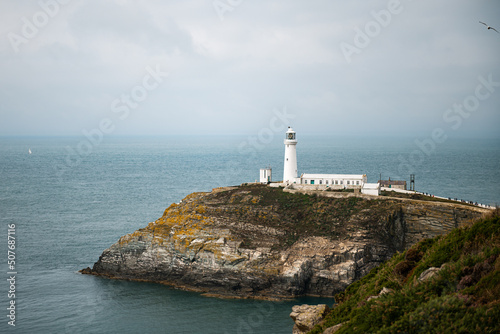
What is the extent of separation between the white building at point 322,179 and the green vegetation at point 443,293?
1175 inches

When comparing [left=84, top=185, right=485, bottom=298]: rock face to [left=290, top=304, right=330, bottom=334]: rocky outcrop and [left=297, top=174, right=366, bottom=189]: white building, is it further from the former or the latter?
[left=290, top=304, right=330, bottom=334]: rocky outcrop

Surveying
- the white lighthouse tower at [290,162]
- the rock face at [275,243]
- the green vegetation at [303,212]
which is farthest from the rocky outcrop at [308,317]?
the white lighthouse tower at [290,162]

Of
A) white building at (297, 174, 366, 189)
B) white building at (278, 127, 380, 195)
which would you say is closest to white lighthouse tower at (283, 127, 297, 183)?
white building at (278, 127, 380, 195)

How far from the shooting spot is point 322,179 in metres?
52.9

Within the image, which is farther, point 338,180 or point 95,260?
point 338,180

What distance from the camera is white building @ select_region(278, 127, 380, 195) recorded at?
49969 millimetres

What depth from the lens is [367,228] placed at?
4200 centimetres

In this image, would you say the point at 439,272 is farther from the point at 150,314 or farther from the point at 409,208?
the point at 409,208

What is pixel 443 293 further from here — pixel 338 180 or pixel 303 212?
pixel 338 180

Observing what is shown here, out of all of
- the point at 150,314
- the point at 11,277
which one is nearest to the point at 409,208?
the point at 150,314

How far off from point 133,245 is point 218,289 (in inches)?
386

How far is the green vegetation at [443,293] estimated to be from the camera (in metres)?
13.1

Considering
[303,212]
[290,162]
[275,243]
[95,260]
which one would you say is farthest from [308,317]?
[290,162]

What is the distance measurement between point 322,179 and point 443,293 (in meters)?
38.5
